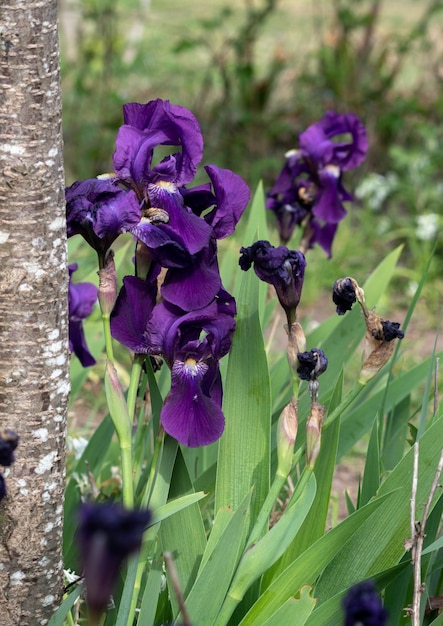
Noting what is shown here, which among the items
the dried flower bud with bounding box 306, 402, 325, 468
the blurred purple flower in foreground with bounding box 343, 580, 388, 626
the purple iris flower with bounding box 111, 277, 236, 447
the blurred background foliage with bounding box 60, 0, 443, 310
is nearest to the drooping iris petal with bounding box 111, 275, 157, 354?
the purple iris flower with bounding box 111, 277, 236, 447

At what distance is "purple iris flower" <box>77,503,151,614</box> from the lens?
1.68ft

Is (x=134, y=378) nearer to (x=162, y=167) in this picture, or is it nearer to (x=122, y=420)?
(x=122, y=420)

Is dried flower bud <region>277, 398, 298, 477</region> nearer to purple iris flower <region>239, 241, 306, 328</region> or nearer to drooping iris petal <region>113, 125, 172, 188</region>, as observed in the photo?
purple iris flower <region>239, 241, 306, 328</region>

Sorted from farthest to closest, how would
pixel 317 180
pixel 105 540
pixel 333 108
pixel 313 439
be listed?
pixel 333 108, pixel 317 180, pixel 313 439, pixel 105 540

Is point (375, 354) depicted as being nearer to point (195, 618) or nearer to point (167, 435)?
point (167, 435)

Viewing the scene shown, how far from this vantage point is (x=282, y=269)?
3.52 ft

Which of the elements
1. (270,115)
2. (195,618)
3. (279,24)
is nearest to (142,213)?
(195,618)

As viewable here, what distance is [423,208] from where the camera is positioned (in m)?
4.22

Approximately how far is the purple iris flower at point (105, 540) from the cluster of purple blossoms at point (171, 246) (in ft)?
1.73

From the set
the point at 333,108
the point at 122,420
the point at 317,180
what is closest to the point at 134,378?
the point at 122,420

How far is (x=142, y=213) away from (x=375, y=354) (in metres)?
0.35

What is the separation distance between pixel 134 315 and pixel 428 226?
A: 2860 mm

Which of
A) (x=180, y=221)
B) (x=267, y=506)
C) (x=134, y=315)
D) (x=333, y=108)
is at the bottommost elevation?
(x=267, y=506)

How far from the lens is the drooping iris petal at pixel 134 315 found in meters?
1.11
